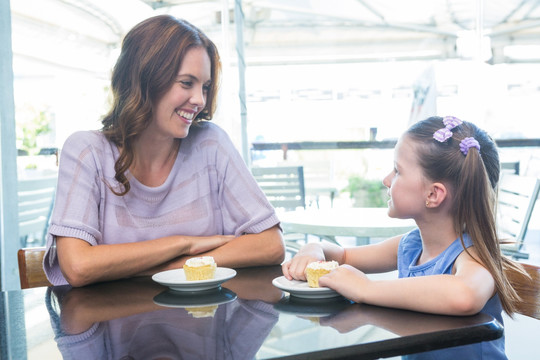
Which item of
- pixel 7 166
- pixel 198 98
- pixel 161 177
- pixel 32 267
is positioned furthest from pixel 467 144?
pixel 7 166

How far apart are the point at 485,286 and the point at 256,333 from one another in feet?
1.55

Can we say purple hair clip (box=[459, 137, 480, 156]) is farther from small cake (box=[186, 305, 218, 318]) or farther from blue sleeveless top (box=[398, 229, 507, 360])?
small cake (box=[186, 305, 218, 318])

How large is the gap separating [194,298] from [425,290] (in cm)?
48

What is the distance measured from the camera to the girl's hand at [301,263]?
4.29ft

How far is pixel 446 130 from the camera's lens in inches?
57.7

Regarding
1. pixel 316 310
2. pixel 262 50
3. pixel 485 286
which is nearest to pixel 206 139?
pixel 316 310

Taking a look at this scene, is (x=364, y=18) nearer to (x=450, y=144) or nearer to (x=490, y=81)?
(x=490, y=81)

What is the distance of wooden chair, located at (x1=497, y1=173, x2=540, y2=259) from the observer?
3627 millimetres

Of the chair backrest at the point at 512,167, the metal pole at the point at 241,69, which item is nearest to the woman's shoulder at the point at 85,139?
the metal pole at the point at 241,69

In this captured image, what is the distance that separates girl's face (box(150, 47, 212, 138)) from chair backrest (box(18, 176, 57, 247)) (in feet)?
7.23

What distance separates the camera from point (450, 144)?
1.46m

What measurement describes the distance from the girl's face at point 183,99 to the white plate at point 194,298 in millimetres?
661

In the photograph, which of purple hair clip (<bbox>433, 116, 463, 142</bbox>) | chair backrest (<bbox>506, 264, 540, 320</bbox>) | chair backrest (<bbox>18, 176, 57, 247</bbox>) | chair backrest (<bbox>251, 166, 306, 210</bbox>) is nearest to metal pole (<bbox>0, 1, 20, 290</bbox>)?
chair backrest (<bbox>18, 176, 57, 247</bbox>)

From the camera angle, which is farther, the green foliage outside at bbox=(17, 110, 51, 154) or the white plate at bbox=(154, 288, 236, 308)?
the green foliage outside at bbox=(17, 110, 51, 154)
